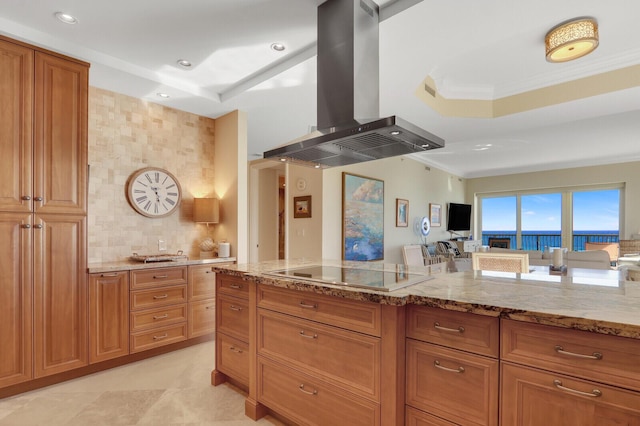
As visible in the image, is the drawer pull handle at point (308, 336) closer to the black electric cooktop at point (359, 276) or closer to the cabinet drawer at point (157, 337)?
the black electric cooktop at point (359, 276)

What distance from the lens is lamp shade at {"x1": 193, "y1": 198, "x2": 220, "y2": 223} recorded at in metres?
3.64

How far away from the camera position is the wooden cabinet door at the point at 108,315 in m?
2.70

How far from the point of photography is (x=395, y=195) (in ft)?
20.2

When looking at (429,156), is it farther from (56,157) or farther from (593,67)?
(56,157)

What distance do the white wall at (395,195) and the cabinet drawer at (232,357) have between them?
2477 millimetres

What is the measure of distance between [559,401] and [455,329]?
385 millimetres

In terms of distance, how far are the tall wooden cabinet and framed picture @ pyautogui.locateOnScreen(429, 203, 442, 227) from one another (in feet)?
21.3

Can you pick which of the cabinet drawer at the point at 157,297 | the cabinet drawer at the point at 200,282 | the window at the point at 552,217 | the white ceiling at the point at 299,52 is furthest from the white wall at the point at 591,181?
the cabinet drawer at the point at 157,297

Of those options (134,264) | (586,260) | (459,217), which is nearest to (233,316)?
(134,264)

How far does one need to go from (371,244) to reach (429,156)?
2.68m

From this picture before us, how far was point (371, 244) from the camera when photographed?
548 centimetres

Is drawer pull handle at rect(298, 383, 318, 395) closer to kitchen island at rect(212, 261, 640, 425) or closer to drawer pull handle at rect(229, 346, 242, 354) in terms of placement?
kitchen island at rect(212, 261, 640, 425)

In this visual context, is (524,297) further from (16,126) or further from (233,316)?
(16,126)

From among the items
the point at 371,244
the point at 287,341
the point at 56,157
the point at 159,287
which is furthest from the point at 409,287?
the point at 371,244
